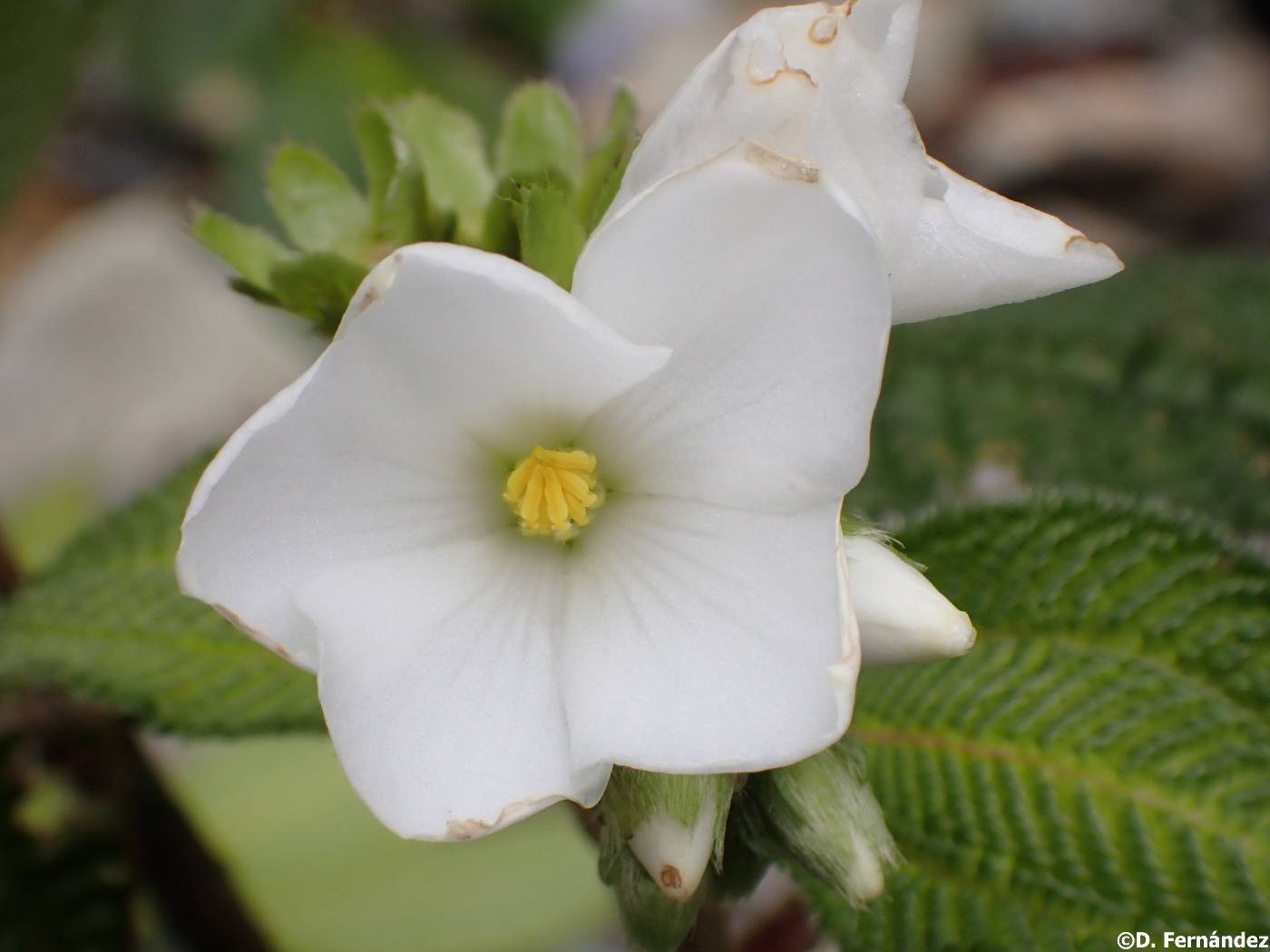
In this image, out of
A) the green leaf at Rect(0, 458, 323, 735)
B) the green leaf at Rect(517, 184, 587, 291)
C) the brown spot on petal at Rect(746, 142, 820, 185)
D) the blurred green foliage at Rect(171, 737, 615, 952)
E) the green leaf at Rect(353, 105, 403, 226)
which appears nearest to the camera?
the brown spot on petal at Rect(746, 142, 820, 185)

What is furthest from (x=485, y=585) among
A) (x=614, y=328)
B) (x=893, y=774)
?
(x=893, y=774)

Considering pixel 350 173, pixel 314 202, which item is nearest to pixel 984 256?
pixel 314 202

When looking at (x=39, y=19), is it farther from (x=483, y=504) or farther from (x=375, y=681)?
(x=375, y=681)

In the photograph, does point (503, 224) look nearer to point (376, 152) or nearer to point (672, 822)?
point (376, 152)

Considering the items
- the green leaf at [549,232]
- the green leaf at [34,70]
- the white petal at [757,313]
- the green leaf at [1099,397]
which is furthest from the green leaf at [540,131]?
the green leaf at [34,70]

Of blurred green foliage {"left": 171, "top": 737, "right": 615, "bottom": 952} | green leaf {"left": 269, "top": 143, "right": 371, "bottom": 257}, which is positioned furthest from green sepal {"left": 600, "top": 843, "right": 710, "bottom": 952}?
blurred green foliage {"left": 171, "top": 737, "right": 615, "bottom": 952}

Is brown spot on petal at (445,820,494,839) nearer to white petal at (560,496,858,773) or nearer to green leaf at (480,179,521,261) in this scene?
white petal at (560,496,858,773)
